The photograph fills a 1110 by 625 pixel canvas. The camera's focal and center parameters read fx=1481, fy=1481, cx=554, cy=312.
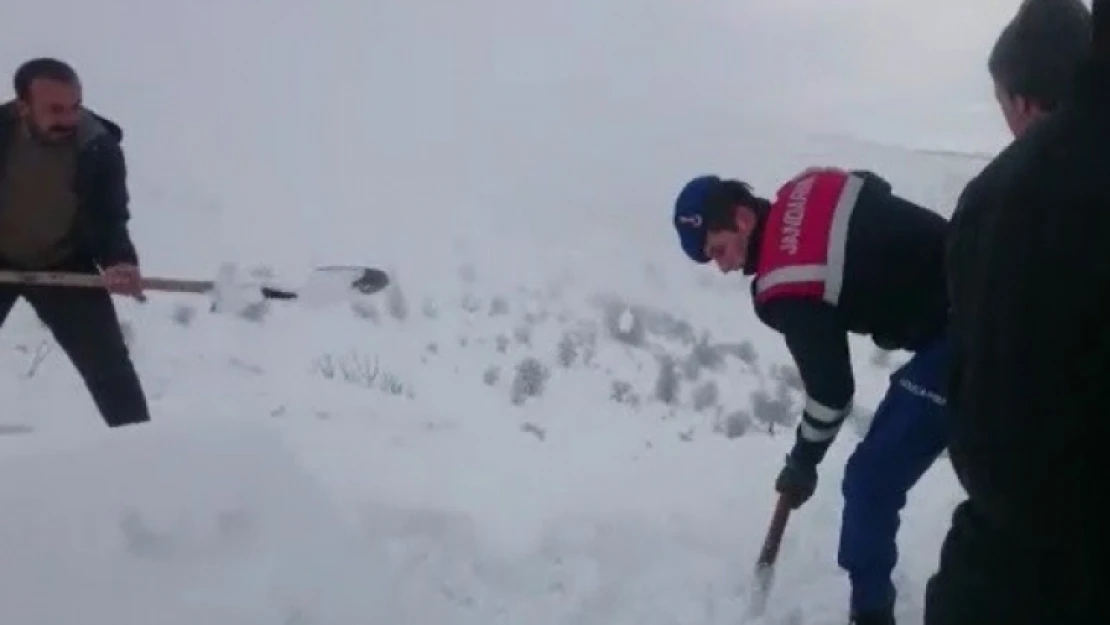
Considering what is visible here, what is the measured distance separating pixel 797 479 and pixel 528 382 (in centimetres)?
404

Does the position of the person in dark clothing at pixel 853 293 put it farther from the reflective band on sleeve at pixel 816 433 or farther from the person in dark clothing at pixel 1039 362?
the person in dark clothing at pixel 1039 362

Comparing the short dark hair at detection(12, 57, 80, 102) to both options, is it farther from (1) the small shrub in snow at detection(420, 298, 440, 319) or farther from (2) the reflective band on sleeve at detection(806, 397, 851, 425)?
(1) the small shrub in snow at detection(420, 298, 440, 319)

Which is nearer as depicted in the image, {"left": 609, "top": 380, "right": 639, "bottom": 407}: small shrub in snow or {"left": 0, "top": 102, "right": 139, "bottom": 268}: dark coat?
{"left": 0, "top": 102, "right": 139, "bottom": 268}: dark coat

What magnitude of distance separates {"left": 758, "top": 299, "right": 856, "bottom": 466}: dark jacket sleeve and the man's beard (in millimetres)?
2369

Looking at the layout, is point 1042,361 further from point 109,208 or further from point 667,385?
point 667,385

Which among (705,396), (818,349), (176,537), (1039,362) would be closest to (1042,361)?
(1039,362)

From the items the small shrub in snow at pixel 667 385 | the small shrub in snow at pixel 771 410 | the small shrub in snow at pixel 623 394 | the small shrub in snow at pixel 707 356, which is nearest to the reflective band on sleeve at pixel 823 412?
the small shrub in snow at pixel 771 410

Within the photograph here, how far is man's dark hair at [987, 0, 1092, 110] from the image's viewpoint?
8.59ft

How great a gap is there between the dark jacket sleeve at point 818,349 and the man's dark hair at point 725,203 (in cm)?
23

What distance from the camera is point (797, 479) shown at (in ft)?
13.3

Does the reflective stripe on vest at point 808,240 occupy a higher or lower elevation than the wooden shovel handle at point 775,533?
A: higher

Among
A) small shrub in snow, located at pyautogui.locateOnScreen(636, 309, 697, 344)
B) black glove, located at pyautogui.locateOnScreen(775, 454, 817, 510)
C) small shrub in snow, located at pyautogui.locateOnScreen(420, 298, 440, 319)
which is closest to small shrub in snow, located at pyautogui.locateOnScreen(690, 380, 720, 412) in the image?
small shrub in snow, located at pyautogui.locateOnScreen(636, 309, 697, 344)

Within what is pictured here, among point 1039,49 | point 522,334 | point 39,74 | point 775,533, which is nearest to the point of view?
point 1039,49

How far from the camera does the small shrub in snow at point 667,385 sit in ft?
27.8
